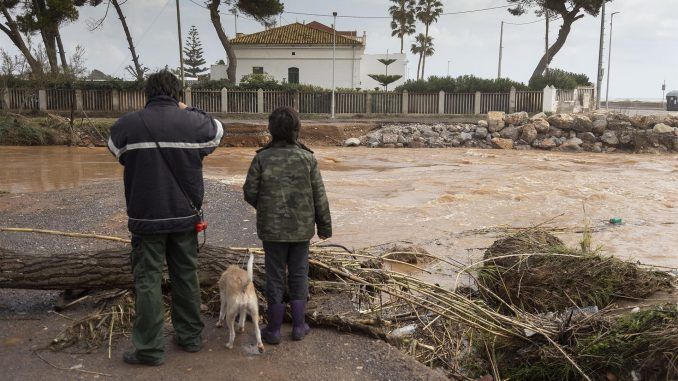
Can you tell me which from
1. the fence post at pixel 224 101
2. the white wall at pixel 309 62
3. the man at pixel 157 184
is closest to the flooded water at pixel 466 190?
the man at pixel 157 184

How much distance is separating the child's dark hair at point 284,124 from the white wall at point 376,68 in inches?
1866

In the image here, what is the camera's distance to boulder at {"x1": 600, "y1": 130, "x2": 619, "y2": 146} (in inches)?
1072

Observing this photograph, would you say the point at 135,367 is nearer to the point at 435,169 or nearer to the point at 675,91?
the point at 435,169

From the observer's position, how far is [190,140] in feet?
12.7

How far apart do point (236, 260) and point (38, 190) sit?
9.85 metres

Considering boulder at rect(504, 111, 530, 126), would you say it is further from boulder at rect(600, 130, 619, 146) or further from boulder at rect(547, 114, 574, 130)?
boulder at rect(600, 130, 619, 146)

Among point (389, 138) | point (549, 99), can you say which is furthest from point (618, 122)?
point (389, 138)

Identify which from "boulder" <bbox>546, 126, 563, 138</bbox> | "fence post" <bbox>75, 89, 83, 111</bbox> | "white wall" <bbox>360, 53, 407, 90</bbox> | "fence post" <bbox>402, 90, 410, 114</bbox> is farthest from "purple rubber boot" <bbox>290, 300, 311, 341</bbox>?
"white wall" <bbox>360, 53, 407, 90</bbox>

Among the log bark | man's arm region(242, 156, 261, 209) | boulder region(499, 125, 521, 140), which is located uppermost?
man's arm region(242, 156, 261, 209)

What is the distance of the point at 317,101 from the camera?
1357 inches

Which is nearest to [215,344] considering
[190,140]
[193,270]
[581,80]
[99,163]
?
[193,270]

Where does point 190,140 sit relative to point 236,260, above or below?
above

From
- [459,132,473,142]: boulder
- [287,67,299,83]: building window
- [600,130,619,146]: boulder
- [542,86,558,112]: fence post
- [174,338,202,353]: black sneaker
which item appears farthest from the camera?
[287,67,299,83]: building window

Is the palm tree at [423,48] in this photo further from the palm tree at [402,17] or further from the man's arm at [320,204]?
the man's arm at [320,204]
